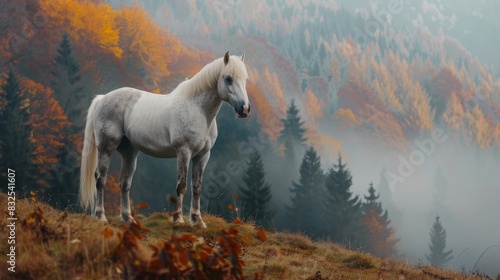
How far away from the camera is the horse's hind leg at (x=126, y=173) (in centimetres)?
1071

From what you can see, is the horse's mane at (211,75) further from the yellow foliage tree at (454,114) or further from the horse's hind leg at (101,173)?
the yellow foliage tree at (454,114)

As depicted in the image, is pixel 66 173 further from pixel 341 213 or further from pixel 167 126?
pixel 341 213

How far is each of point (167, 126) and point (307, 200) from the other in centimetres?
4781

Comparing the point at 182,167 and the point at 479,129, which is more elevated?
the point at 479,129

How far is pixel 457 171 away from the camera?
149 m

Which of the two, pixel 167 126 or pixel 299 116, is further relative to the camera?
pixel 299 116

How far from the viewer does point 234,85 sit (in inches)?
372

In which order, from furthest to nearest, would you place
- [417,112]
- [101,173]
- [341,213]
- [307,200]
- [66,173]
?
[417,112], [307,200], [341,213], [66,173], [101,173]

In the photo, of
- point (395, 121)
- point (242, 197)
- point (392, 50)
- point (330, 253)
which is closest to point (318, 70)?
point (395, 121)

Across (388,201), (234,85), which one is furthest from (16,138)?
(388,201)

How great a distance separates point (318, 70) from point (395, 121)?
2584 centimetres

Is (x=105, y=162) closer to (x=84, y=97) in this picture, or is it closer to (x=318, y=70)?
(x=84, y=97)

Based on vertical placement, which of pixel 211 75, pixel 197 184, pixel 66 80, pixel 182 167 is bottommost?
pixel 197 184

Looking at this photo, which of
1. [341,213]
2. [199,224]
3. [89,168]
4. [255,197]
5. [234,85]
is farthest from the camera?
[341,213]
